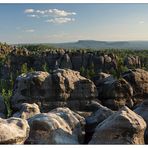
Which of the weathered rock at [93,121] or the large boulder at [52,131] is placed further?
the weathered rock at [93,121]

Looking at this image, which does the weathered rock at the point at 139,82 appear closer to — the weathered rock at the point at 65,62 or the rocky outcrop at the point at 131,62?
the weathered rock at the point at 65,62

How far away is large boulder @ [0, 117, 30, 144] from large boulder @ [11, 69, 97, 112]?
32.1m

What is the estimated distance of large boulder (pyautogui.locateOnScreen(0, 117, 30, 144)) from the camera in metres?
15.1

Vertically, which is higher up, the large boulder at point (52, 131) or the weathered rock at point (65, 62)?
the large boulder at point (52, 131)

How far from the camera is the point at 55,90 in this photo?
5031 centimetres

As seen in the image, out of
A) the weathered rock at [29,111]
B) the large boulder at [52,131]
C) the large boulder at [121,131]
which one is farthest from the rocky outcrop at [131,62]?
the large boulder at [121,131]

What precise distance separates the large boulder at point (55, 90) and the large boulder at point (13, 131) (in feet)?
105

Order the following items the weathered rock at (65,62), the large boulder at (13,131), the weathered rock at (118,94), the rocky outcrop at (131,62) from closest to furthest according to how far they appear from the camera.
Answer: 1. the large boulder at (13,131)
2. the weathered rock at (118,94)
3. the weathered rock at (65,62)
4. the rocky outcrop at (131,62)

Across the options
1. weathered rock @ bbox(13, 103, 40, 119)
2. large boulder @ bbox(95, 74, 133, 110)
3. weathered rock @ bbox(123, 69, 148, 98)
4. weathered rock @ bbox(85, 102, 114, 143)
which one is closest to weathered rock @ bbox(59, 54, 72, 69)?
weathered rock @ bbox(123, 69, 148, 98)

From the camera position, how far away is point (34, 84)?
48.8 m

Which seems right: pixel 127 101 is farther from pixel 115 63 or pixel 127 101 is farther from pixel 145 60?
pixel 145 60

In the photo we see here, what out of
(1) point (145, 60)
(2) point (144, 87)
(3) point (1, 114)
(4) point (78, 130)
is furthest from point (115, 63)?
(4) point (78, 130)

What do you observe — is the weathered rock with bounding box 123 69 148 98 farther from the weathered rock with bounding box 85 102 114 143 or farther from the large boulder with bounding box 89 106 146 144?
the large boulder with bounding box 89 106 146 144

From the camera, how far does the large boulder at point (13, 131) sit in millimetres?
15108
